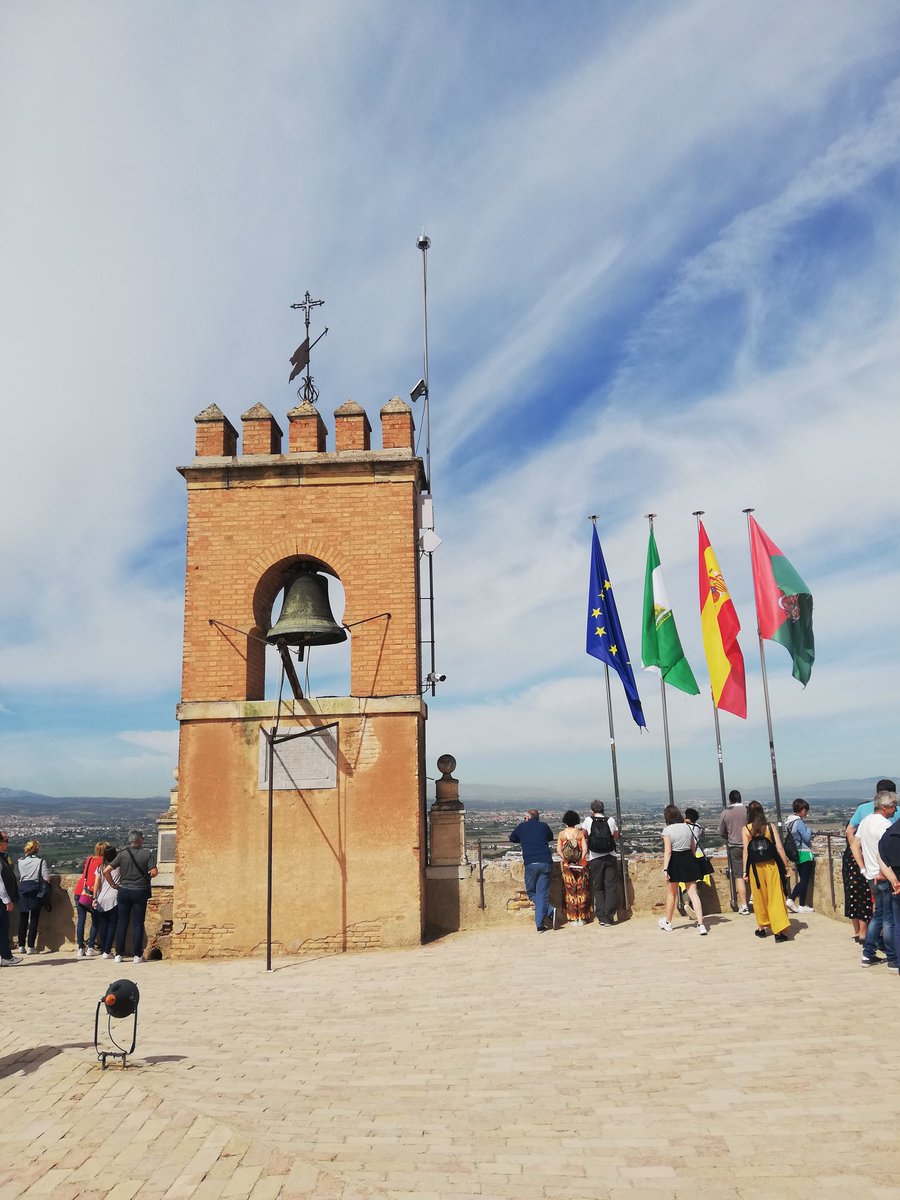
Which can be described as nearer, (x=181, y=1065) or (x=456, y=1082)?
(x=456, y=1082)

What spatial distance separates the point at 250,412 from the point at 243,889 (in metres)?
6.64

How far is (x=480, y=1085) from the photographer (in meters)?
5.65

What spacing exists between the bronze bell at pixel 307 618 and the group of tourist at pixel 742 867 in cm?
366

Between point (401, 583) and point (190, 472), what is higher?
point (190, 472)

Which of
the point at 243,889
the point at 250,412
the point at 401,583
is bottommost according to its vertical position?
the point at 243,889

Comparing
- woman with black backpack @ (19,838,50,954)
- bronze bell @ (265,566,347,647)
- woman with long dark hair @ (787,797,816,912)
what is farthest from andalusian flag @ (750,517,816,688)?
woman with black backpack @ (19,838,50,954)

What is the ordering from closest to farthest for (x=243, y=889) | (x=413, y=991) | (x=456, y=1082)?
1. (x=456, y=1082)
2. (x=413, y=991)
3. (x=243, y=889)

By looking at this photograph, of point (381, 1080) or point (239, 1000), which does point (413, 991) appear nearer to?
point (239, 1000)

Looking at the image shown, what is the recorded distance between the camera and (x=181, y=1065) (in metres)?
6.11

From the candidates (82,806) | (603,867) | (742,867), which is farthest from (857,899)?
(82,806)

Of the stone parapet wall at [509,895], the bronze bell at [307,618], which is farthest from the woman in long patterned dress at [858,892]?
the bronze bell at [307,618]

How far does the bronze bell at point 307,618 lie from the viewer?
1101cm

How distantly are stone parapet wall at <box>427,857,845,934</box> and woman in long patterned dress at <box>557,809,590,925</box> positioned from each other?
0.36 m

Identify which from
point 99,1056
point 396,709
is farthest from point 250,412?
point 99,1056
